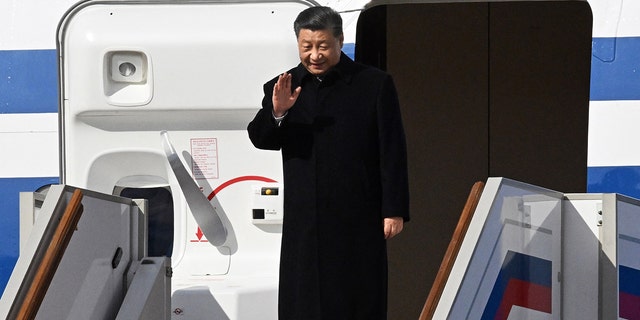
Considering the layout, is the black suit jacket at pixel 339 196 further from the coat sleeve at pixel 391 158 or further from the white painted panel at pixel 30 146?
the white painted panel at pixel 30 146

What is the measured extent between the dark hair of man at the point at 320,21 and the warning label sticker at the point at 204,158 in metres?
1.55

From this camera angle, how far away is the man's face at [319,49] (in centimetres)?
396

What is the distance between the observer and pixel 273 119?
3.96 metres

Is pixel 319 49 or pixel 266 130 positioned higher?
pixel 319 49

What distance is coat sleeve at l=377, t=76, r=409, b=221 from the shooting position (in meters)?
3.92

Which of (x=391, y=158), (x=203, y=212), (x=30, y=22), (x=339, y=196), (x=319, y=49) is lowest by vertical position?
(x=203, y=212)

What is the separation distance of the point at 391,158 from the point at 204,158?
1.68m

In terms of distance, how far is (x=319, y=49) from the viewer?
396 centimetres

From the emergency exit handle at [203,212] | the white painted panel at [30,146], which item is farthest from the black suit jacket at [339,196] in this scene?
the white painted panel at [30,146]

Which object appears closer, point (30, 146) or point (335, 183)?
point (335, 183)

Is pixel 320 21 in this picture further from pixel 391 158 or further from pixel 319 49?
pixel 391 158

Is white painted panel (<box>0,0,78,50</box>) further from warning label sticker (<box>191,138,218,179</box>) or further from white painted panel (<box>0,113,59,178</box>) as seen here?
warning label sticker (<box>191,138,218,179</box>)

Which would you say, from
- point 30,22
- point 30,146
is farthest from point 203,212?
point 30,22

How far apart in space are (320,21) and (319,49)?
0.09 m
